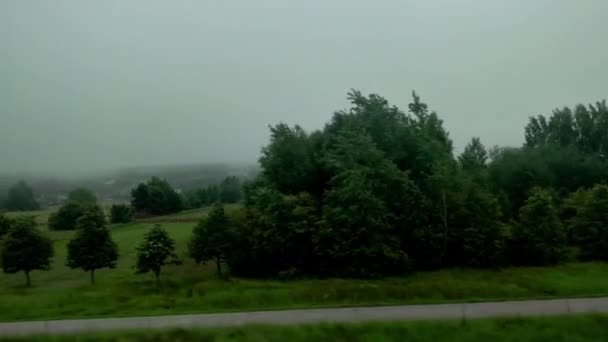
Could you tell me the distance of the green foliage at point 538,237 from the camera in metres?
24.7

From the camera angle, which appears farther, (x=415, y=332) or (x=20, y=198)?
(x=20, y=198)

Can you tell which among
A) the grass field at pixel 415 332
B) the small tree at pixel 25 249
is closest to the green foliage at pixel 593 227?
the grass field at pixel 415 332

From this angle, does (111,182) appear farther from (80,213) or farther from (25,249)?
(25,249)

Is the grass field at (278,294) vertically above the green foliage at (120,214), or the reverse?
the green foliage at (120,214)

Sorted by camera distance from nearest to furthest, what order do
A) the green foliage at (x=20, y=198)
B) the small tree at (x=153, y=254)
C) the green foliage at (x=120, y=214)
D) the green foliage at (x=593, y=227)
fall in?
the small tree at (x=153, y=254) < the green foliage at (x=593, y=227) < the green foliage at (x=120, y=214) < the green foliage at (x=20, y=198)

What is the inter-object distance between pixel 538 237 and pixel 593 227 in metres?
3.54

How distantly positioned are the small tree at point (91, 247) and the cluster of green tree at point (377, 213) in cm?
367

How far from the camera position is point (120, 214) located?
53.6 metres

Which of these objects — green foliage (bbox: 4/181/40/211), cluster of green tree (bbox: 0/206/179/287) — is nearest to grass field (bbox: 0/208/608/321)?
cluster of green tree (bbox: 0/206/179/287)

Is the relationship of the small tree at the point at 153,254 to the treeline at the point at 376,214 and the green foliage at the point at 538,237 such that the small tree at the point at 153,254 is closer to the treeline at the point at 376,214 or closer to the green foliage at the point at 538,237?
the treeline at the point at 376,214

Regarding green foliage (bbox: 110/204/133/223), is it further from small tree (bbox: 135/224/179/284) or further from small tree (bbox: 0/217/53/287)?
small tree (bbox: 135/224/179/284)

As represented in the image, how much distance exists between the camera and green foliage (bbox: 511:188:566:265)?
2472 cm

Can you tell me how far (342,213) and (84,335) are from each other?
12.3 metres

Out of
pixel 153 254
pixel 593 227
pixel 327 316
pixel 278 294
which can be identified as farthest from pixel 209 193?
pixel 327 316
